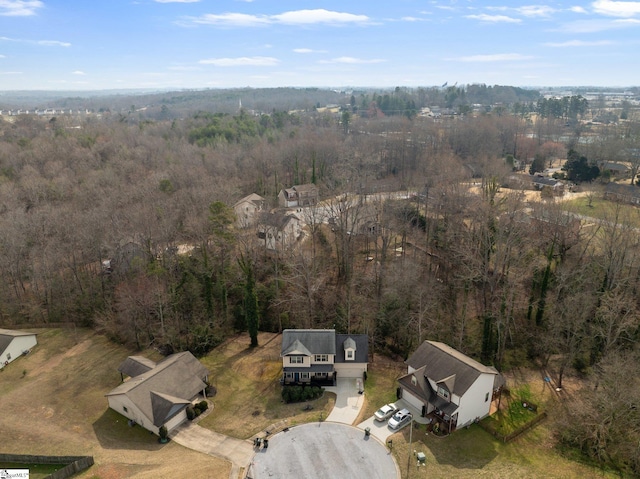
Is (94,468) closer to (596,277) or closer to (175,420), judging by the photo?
(175,420)

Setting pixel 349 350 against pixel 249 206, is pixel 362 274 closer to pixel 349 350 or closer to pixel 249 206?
pixel 349 350

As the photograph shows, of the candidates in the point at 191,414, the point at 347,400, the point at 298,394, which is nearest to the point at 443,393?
the point at 347,400

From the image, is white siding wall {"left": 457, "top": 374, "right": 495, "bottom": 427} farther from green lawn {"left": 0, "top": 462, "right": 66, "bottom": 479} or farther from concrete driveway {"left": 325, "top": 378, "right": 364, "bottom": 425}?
green lawn {"left": 0, "top": 462, "right": 66, "bottom": 479}

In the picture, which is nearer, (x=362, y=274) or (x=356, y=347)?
(x=356, y=347)

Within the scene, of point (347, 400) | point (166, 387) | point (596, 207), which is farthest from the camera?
point (596, 207)

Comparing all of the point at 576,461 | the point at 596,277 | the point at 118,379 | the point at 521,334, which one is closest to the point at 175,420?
the point at 118,379

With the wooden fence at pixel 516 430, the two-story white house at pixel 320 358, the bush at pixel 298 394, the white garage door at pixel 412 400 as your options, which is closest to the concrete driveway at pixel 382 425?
the white garage door at pixel 412 400
